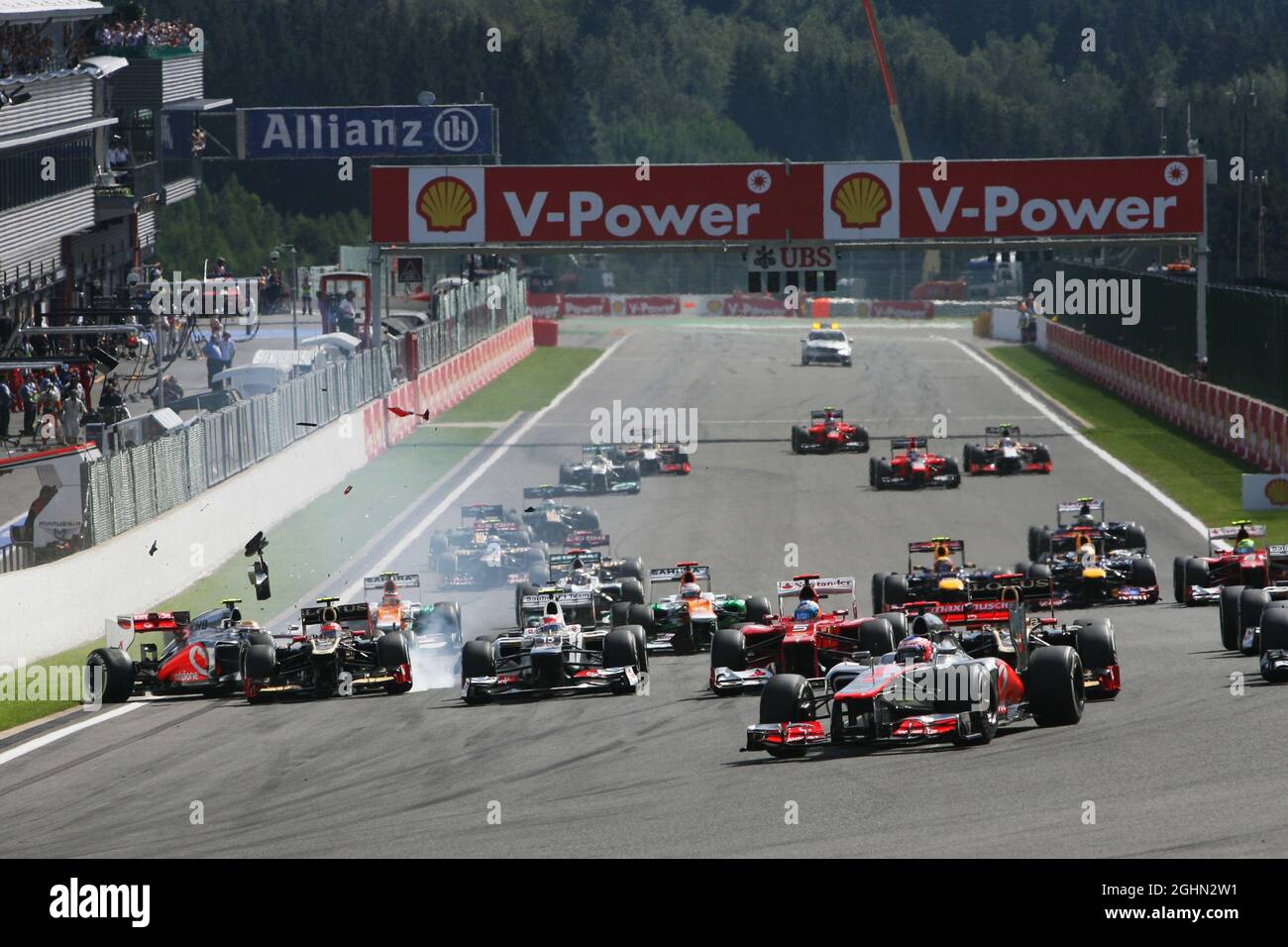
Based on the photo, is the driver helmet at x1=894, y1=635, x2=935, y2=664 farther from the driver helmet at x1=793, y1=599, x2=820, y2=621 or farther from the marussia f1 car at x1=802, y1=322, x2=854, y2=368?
the marussia f1 car at x1=802, y1=322, x2=854, y2=368

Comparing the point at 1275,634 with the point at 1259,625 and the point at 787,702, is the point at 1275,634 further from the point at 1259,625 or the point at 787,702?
the point at 787,702

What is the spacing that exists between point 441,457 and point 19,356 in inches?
350

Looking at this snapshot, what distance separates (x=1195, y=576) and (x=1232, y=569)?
481 millimetres

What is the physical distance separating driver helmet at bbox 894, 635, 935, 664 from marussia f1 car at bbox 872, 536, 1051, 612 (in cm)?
351

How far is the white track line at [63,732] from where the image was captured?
18859 mm

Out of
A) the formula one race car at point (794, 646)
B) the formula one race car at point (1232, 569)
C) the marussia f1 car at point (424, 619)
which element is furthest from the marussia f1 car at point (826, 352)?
the formula one race car at point (794, 646)

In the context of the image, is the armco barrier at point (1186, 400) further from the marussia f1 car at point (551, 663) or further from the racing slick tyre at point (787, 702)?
the racing slick tyre at point (787, 702)

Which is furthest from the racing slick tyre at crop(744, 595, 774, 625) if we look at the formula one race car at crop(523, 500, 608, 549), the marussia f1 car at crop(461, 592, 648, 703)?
the formula one race car at crop(523, 500, 608, 549)

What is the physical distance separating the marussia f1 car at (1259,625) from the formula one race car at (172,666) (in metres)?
9.96

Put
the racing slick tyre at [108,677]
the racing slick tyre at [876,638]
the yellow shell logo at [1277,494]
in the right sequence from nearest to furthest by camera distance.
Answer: the racing slick tyre at [876,638], the racing slick tyre at [108,677], the yellow shell logo at [1277,494]

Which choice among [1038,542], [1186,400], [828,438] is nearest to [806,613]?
[1038,542]

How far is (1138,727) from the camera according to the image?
16.5m

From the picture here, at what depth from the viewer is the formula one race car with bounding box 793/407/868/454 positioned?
43969 mm
